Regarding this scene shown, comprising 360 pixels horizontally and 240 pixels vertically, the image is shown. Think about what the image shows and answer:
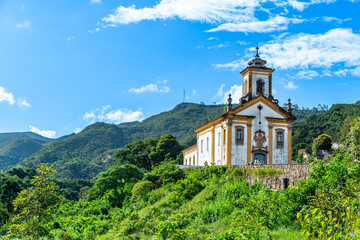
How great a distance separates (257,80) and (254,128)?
487 cm

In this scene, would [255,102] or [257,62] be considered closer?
[255,102]

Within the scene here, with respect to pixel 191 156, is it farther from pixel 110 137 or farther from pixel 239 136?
pixel 110 137

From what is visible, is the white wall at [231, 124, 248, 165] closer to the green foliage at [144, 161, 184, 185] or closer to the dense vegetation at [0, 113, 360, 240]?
the green foliage at [144, 161, 184, 185]

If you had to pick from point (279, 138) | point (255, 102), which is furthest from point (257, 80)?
point (279, 138)

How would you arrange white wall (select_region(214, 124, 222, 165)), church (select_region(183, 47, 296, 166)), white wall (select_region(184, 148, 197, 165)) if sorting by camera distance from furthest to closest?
white wall (select_region(184, 148, 197, 165)) → white wall (select_region(214, 124, 222, 165)) → church (select_region(183, 47, 296, 166))

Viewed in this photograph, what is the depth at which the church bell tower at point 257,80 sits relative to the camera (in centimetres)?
3712

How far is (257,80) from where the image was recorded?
123ft

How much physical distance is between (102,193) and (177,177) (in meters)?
8.89

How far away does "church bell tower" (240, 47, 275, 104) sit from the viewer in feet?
A: 122

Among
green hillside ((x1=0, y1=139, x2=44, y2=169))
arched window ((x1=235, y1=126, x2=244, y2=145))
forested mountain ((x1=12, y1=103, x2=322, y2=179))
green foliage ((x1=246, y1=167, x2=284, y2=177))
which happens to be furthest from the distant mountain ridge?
green foliage ((x1=246, y1=167, x2=284, y2=177))

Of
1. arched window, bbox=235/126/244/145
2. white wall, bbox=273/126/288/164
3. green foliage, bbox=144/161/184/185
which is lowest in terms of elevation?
green foliage, bbox=144/161/184/185

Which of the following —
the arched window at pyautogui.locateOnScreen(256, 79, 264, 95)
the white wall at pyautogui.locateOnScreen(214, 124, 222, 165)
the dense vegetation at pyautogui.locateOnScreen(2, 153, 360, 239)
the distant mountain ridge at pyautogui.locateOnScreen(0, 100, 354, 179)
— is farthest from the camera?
the distant mountain ridge at pyautogui.locateOnScreen(0, 100, 354, 179)

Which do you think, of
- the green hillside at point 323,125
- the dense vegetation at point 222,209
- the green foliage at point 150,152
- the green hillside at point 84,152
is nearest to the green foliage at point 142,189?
the dense vegetation at point 222,209

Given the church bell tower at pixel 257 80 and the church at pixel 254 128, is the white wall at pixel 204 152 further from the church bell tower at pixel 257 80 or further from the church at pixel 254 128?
the church bell tower at pixel 257 80
